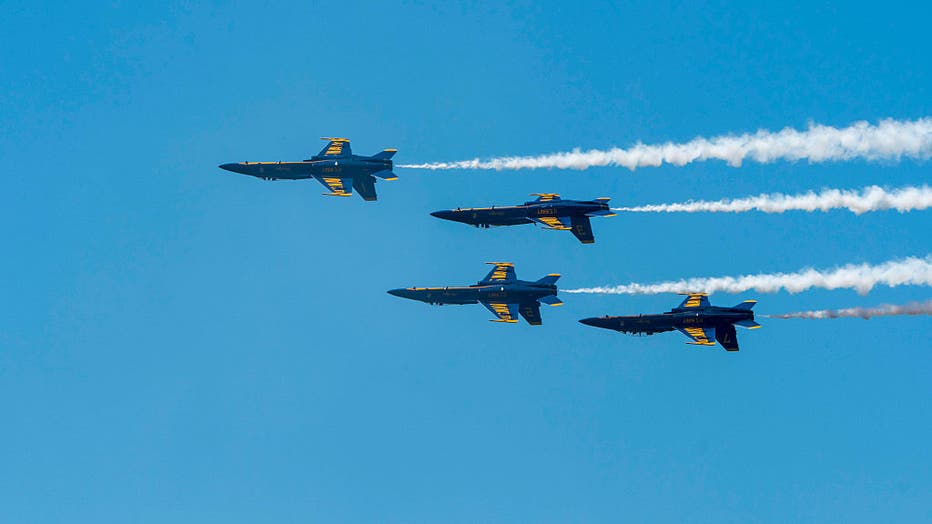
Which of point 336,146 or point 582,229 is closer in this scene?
point 582,229

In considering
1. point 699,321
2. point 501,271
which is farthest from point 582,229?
point 699,321

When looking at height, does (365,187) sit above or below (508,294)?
above

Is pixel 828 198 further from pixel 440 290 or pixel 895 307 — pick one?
pixel 440 290

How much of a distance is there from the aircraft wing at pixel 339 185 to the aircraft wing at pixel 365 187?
0.56 meters

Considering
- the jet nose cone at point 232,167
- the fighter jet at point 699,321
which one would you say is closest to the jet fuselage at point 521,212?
the fighter jet at point 699,321

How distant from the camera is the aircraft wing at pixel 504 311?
445ft

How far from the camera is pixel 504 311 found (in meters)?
137

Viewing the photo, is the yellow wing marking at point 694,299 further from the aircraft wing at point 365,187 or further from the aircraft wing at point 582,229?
the aircraft wing at point 365,187

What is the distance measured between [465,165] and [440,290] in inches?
481

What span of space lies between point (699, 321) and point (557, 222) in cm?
1534

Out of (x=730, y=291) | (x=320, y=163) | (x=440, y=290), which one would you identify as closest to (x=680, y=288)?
(x=730, y=291)

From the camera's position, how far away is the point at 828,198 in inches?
4872

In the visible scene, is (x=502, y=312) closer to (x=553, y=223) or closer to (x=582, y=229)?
(x=553, y=223)

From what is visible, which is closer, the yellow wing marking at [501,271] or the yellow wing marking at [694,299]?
the yellow wing marking at [694,299]
